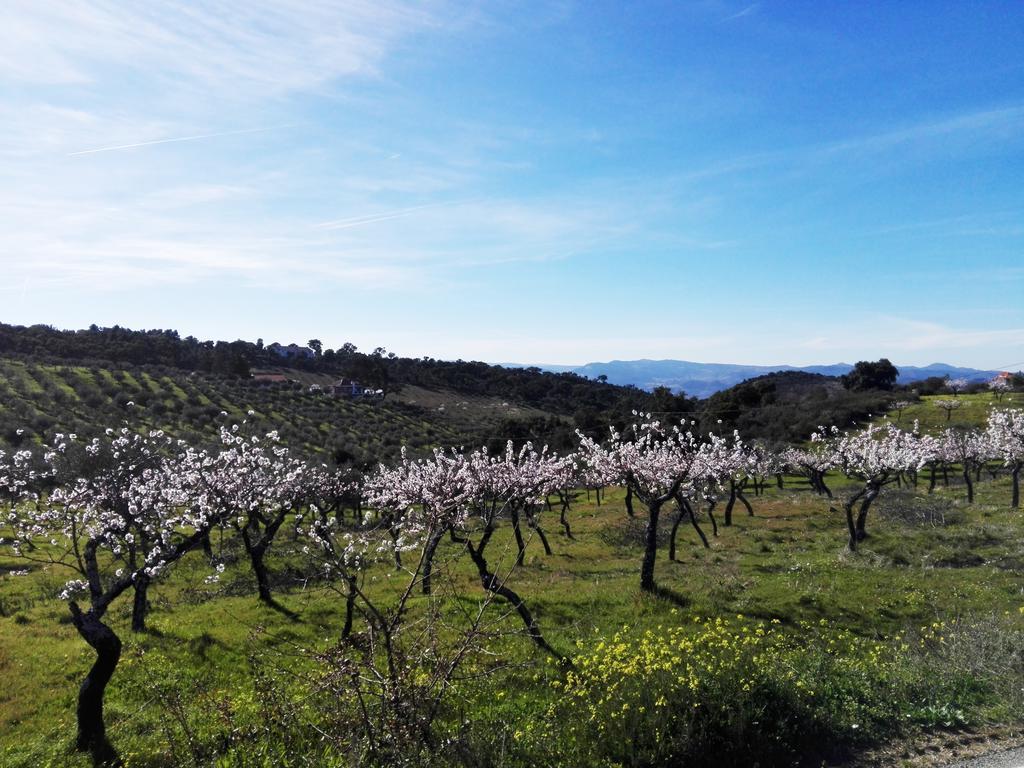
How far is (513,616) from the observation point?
16.4m

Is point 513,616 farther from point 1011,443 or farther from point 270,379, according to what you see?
point 270,379

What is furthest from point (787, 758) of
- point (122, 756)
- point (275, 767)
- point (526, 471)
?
point (526, 471)

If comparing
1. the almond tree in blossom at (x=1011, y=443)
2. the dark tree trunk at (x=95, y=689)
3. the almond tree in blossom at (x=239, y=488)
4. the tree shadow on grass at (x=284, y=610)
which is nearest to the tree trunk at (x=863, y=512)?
the almond tree in blossom at (x=1011, y=443)

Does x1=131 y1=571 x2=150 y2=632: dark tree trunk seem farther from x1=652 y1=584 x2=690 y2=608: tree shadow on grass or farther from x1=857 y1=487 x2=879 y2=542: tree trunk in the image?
x1=857 y1=487 x2=879 y2=542: tree trunk

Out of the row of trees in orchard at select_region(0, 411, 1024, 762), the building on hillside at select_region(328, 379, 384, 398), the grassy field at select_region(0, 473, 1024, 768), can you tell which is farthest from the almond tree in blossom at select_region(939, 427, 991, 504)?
the building on hillside at select_region(328, 379, 384, 398)

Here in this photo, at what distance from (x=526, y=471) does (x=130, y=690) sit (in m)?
17.2

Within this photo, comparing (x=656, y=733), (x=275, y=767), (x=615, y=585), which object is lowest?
(x=615, y=585)

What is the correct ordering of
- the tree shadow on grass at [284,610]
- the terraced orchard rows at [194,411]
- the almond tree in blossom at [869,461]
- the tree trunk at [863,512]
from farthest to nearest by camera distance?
the terraced orchard rows at [194,411] < the almond tree in blossom at [869,461] < the tree trunk at [863,512] < the tree shadow on grass at [284,610]

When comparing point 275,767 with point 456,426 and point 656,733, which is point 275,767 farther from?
point 456,426

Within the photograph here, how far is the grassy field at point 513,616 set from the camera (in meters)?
10.2

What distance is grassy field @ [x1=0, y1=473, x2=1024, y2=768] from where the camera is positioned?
33.4 feet

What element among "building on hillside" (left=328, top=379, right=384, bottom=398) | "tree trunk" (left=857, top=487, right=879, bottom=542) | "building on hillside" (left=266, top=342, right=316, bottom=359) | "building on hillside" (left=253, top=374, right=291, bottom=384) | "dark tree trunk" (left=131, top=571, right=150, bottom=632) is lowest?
"dark tree trunk" (left=131, top=571, right=150, bottom=632)

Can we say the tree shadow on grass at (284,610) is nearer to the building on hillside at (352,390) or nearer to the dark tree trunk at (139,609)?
the dark tree trunk at (139,609)

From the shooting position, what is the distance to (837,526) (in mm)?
34500
